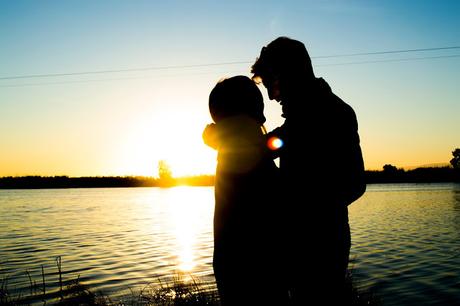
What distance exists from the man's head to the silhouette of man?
0.15m

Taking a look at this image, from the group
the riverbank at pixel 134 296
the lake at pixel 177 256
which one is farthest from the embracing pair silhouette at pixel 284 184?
the lake at pixel 177 256

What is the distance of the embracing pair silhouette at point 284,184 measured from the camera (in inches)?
74.2

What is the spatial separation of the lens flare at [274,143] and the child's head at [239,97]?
0.41ft

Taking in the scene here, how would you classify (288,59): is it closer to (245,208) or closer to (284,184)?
(284,184)

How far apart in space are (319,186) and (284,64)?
32.4 inches

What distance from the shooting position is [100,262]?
559 inches

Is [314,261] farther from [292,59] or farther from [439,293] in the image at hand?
[439,293]

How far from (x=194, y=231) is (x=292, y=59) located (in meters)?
A: 23.4

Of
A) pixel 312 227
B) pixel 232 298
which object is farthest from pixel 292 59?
pixel 232 298

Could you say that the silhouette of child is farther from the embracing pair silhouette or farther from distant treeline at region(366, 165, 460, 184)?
distant treeline at region(366, 165, 460, 184)

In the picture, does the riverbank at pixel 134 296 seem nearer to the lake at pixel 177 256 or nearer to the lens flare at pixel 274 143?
the lake at pixel 177 256

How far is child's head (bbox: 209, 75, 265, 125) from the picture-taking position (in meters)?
1.99

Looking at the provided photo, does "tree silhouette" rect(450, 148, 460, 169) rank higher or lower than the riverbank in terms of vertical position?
higher

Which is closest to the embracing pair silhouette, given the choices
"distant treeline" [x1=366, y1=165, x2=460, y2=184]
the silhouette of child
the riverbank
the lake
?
the silhouette of child
